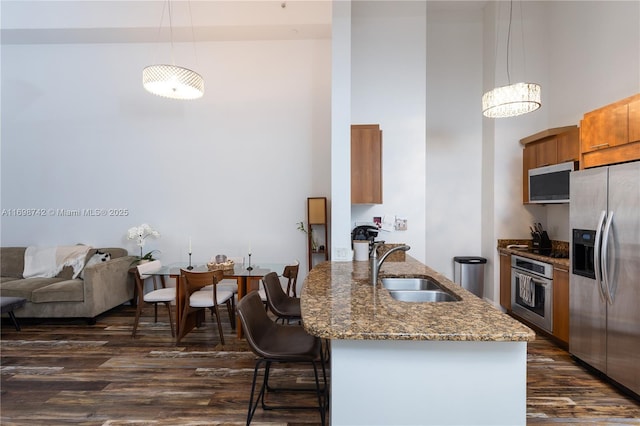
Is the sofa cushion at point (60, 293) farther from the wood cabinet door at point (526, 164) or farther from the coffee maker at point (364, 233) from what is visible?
the wood cabinet door at point (526, 164)

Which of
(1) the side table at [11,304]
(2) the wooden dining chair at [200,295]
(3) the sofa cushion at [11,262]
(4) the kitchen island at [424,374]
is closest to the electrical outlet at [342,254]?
(2) the wooden dining chair at [200,295]

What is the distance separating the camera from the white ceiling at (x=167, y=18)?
4152mm

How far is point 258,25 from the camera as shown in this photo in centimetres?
418

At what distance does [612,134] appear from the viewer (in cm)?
241

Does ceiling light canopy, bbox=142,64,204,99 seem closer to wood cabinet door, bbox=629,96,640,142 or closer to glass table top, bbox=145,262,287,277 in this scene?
glass table top, bbox=145,262,287,277

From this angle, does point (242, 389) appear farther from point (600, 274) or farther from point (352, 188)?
point (600, 274)

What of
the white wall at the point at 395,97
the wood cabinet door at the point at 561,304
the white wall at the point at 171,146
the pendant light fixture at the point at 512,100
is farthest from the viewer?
the white wall at the point at 171,146

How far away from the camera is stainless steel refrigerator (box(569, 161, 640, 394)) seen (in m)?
2.20

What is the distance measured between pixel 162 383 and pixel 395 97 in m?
3.64

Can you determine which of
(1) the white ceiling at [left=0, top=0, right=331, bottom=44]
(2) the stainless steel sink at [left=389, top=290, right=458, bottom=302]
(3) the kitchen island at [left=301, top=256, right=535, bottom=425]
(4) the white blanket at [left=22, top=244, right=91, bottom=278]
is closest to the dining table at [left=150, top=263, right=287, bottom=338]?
(4) the white blanket at [left=22, top=244, right=91, bottom=278]

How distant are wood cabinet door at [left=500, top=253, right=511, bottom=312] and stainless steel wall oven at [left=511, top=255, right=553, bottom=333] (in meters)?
0.09

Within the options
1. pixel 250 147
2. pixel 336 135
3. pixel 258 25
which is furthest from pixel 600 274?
pixel 258 25

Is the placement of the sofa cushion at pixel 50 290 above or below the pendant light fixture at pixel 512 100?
below

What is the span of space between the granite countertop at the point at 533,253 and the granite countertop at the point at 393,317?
1775mm
